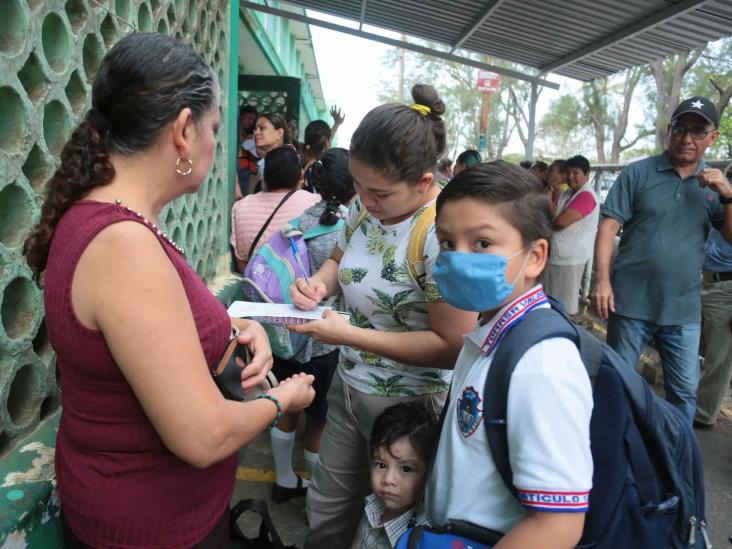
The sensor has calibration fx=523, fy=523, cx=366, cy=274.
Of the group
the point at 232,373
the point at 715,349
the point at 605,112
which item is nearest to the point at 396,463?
the point at 232,373

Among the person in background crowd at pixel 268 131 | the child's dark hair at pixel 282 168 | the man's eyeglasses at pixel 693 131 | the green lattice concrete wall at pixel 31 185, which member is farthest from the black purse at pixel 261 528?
the person in background crowd at pixel 268 131

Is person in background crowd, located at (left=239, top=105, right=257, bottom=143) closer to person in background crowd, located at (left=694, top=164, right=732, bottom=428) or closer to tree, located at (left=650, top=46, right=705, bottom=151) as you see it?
person in background crowd, located at (left=694, top=164, right=732, bottom=428)

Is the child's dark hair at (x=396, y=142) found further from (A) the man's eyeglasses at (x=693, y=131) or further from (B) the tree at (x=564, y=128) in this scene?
(B) the tree at (x=564, y=128)

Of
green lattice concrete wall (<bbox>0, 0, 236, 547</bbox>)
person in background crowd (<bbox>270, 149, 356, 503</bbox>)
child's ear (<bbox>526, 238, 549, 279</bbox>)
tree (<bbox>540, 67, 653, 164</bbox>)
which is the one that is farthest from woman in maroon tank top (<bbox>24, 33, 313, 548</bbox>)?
tree (<bbox>540, 67, 653, 164</bbox>)

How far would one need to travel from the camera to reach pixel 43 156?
163 centimetres

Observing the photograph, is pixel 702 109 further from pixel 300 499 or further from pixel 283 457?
pixel 300 499

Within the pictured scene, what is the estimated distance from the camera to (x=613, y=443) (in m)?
1.08

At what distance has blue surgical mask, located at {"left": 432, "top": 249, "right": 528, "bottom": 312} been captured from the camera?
3.88 feet

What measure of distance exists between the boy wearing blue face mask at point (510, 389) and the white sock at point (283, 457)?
1.70 m

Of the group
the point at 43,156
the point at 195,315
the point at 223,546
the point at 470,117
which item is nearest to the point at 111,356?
the point at 195,315

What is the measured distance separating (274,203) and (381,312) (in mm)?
1681

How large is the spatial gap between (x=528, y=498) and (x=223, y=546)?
0.81 metres

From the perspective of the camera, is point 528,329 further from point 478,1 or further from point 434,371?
point 478,1

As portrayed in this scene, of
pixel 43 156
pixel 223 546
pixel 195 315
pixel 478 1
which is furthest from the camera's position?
pixel 478 1
